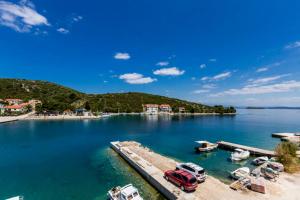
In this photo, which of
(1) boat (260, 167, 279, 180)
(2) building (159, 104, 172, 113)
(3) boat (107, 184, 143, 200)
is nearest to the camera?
(3) boat (107, 184, 143, 200)

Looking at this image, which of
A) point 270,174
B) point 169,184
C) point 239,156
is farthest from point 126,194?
point 239,156

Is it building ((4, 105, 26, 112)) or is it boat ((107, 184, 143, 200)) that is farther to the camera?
building ((4, 105, 26, 112))

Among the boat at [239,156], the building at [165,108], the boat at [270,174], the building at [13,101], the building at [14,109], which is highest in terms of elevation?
the building at [13,101]

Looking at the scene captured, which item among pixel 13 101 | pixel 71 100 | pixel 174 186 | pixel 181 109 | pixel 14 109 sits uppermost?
pixel 71 100

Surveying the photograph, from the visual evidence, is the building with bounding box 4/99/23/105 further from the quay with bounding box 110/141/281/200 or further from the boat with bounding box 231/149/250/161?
the boat with bounding box 231/149/250/161

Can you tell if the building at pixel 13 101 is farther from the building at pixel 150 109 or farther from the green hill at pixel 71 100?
the building at pixel 150 109

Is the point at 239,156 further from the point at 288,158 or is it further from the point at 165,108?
the point at 165,108

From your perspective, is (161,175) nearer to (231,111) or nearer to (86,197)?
(86,197)

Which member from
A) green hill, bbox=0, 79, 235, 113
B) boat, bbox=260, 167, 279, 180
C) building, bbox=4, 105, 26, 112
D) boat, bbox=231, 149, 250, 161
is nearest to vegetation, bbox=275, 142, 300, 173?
boat, bbox=260, 167, 279, 180

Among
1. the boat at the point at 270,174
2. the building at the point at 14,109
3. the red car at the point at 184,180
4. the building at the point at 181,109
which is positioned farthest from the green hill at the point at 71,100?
the boat at the point at 270,174

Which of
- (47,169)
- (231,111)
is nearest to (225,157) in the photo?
(47,169)
